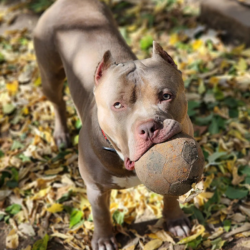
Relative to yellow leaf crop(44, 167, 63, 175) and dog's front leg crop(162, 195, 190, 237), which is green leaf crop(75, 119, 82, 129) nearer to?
yellow leaf crop(44, 167, 63, 175)

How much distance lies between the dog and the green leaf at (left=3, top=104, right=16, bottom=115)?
2.67ft

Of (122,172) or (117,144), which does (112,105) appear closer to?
(117,144)

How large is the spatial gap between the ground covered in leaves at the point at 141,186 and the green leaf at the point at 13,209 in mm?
10

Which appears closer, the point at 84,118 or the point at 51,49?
the point at 84,118

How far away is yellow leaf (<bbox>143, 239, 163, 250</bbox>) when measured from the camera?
10.3ft

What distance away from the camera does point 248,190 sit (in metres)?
3.49

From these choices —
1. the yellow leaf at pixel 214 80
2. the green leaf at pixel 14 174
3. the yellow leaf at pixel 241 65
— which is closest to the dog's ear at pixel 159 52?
the green leaf at pixel 14 174

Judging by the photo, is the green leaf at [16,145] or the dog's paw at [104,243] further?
the green leaf at [16,145]

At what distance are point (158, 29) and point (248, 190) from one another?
10.1 feet

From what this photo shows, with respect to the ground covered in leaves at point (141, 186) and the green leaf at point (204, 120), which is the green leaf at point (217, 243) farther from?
the green leaf at point (204, 120)

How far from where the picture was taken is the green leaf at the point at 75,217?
11.2 ft

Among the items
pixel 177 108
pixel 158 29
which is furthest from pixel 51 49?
pixel 158 29

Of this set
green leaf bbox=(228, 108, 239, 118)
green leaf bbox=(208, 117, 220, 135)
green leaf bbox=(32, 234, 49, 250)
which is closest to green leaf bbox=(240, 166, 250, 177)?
green leaf bbox=(208, 117, 220, 135)

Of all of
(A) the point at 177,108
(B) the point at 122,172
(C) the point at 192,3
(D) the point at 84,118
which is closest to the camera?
(A) the point at 177,108
